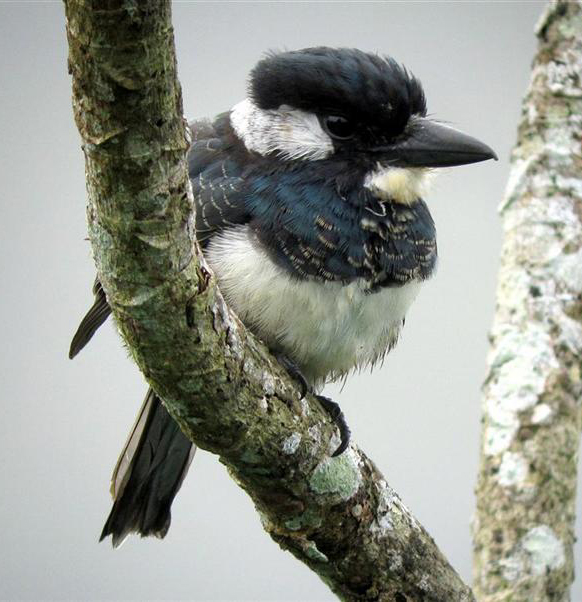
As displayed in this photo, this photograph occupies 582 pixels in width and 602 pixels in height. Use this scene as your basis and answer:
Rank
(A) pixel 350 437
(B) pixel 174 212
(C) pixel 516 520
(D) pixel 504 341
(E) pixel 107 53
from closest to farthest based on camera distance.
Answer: (E) pixel 107 53, (B) pixel 174 212, (A) pixel 350 437, (C) pixel 516 520, (D) pixel 504 341

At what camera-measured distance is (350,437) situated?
2492mm

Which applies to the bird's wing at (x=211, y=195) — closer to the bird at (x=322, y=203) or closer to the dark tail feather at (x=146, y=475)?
the bird at (x=322, y=203)

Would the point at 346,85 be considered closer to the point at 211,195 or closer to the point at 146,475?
the point at 211,195

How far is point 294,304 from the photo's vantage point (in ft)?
8.07

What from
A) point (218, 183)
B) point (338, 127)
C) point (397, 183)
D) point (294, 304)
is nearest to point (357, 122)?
point (338, 127)

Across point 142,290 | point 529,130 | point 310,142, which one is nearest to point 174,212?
point 142,290

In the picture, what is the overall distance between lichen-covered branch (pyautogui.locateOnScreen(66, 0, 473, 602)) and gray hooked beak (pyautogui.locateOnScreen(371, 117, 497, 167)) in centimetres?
70

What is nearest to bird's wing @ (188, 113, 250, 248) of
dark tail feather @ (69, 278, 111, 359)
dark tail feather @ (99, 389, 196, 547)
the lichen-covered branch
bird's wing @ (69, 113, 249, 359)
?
bird's wing @ (69, 113, 249, 359)

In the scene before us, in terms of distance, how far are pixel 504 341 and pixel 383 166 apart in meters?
0.72

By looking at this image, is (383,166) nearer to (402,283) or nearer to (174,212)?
(402,283)

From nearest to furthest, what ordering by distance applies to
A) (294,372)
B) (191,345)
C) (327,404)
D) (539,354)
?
(191,345)
(294,372)
(327,404)
(539,354)

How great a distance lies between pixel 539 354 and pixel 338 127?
0.92 m

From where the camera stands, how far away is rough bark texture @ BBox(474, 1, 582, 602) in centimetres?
276

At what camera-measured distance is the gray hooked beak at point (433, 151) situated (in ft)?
8.61
